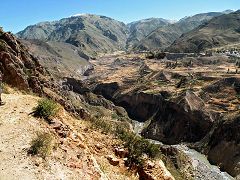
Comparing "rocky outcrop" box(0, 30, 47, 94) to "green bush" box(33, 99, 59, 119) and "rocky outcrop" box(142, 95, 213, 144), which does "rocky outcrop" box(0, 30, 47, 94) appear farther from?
"rocky outcrop" box(142, 95, 213, 144)

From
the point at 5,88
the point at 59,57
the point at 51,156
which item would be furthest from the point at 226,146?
the point at 59,57

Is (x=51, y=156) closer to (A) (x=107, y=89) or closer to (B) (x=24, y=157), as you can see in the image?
(B) (x=24, y=157)

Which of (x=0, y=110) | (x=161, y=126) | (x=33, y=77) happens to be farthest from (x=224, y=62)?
(x=0, y=110)

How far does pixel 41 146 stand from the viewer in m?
18.2

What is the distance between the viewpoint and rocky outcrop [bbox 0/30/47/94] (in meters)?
28.6

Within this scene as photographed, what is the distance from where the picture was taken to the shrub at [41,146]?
59.0 ft

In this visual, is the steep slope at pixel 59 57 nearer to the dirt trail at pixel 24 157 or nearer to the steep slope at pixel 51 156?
the steep slope at pixel 51 156

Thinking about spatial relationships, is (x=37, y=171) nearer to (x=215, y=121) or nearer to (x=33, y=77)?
(x=33, y=77)

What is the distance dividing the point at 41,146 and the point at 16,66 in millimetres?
12907

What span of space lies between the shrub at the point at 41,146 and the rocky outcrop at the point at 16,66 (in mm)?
10969

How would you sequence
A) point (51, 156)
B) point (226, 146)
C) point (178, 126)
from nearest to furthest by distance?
point (51, 156), point (226, 146), point (178, 126)

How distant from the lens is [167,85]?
101500 mm

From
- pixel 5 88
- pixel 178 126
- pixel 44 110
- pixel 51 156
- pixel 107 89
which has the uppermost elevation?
pixel 5 88

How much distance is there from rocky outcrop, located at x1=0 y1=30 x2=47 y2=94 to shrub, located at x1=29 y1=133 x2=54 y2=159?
11.0 metres
